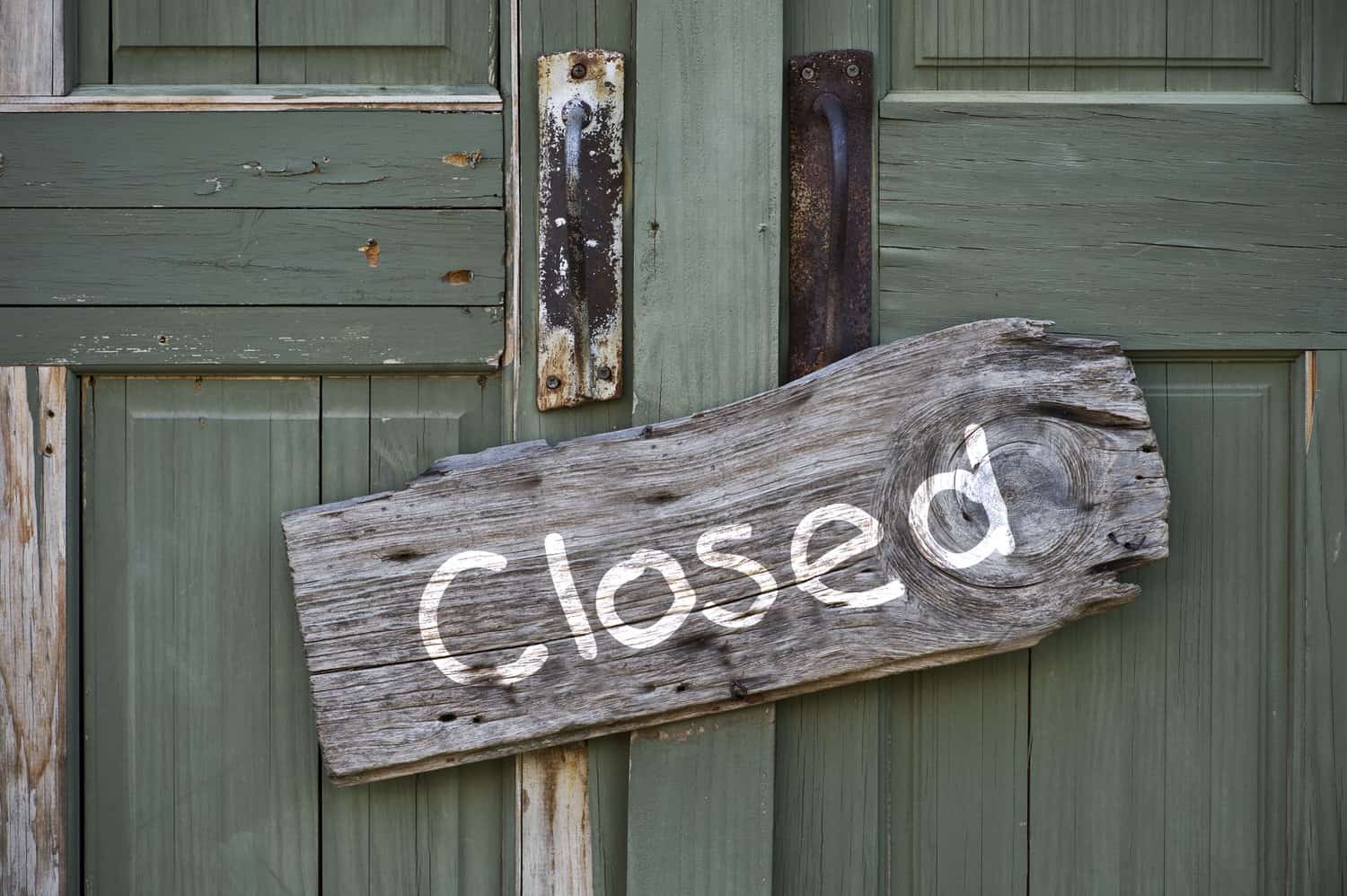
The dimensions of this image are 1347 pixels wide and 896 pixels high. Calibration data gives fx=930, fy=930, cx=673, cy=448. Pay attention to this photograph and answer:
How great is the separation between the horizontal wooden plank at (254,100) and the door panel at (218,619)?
1.13 feet

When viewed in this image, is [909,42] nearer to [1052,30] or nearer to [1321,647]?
[1052,30]

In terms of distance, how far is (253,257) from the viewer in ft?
Result: 3.88

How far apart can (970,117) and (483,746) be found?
1.00m

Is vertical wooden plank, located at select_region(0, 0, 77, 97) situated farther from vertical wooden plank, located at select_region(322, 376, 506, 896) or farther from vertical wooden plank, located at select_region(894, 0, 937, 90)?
vertical wooden plank, located at select_region(894, 0, 937, 90)

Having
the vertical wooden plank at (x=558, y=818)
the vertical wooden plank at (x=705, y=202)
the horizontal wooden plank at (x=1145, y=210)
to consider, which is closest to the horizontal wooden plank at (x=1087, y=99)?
the horizontal wooden plank at (x=1145, y=210)

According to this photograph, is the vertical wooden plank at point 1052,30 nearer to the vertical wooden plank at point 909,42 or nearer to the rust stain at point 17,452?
the vertical wooden plank at point 909,42

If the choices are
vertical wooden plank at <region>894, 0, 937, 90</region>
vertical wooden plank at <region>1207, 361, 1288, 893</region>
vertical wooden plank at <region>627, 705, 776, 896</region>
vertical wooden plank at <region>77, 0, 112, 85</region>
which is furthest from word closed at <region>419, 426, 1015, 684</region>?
vertical wooden plank at <region>77, 0, 112, 85</region>

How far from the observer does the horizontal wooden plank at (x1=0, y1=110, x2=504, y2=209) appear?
3.84 ft

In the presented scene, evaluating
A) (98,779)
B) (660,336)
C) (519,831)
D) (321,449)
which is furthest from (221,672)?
(660,336)

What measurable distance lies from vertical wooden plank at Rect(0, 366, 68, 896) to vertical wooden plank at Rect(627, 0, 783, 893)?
741mm

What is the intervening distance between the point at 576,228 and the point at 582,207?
27 mm

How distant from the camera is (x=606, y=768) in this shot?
47.4 inches

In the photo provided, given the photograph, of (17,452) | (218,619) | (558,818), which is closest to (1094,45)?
(558,818)

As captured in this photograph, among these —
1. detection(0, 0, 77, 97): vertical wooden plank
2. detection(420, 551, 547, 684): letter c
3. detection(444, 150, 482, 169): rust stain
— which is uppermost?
detection(0, 0, 77, 97): vertical wooden plank
